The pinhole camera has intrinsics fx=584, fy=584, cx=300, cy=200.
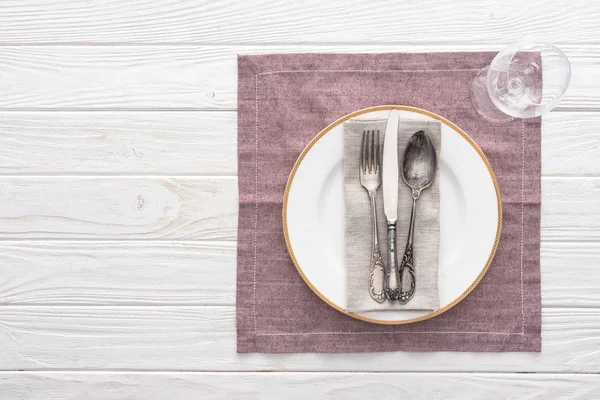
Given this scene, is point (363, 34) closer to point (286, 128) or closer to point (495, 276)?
point (286, 128)

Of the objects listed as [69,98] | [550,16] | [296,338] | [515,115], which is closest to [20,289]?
[69,98]

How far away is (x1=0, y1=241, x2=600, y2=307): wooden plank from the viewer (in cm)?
78

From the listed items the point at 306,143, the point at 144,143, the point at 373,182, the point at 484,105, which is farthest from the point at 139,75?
the point at 484,105

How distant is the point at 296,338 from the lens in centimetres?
78

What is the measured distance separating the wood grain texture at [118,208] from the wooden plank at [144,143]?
0.02m

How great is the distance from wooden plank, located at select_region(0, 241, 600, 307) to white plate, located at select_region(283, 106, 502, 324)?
104 mm

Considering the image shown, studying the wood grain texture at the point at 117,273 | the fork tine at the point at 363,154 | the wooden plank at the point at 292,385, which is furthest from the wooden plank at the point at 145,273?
the fork tine at the point at 363,154

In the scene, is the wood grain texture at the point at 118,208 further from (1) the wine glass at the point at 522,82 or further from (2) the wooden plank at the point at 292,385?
(1) the wine glass at the point at 522,82

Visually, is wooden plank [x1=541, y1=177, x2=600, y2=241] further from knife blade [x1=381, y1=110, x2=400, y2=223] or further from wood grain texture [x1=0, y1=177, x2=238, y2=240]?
wood grain texture [x1=0, y1=177, x2=238, y2=240]

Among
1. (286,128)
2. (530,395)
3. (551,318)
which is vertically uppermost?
(286,128)

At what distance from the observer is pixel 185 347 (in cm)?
80

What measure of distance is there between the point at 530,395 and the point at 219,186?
19.9 inches

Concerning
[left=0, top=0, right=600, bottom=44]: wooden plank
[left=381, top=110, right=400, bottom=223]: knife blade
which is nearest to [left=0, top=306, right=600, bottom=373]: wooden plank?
[left=381, top=110, right=400, bottom=223]: knife blade

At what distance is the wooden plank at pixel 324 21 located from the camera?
0.79 metres
